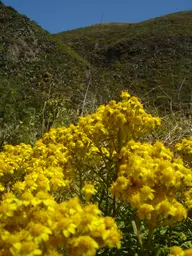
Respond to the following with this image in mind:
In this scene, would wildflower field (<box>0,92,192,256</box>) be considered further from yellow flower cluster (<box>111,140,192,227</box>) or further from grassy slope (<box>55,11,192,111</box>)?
grassy slope (<box>55,11,192,111</box>)

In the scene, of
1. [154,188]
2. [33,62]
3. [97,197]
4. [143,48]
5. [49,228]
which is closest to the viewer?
[49,228]

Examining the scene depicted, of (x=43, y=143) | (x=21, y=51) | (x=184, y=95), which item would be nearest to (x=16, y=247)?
(x=43, y=143)

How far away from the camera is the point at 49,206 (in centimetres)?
191

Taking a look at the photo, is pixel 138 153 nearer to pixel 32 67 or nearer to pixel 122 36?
pixel 32 67

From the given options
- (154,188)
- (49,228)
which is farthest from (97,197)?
(49,228)

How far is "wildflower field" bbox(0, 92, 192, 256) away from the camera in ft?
5.74

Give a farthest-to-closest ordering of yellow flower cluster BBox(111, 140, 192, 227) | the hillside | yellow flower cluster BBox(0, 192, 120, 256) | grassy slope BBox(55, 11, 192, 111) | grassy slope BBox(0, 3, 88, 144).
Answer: grassy slope BBox(55, 11, 192, 111), grassy slope BBox(0, 3, 88, 144), the hillside, yellow flower cluster BBox(111, 140, 192, 227), yellow flower cluster BBox(0, 192, 120, 256)

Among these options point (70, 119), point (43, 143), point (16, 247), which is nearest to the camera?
point (16, 247)

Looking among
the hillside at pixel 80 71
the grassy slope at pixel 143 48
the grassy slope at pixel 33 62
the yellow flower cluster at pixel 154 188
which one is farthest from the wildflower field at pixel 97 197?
the grassy slope at pixel 143 48

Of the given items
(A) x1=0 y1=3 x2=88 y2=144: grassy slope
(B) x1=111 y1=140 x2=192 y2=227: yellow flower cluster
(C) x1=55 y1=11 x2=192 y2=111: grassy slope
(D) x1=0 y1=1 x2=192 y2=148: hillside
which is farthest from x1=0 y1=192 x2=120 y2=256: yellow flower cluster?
(C) x1=55 y1=11 x2=192 y2=111: grassy slope

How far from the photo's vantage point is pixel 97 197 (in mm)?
3502

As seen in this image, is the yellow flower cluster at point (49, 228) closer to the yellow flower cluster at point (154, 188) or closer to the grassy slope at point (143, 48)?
the yellow flower cluster at point (154, 188)

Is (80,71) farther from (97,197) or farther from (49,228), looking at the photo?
(49,228)

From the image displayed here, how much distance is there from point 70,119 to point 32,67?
1353 cm
